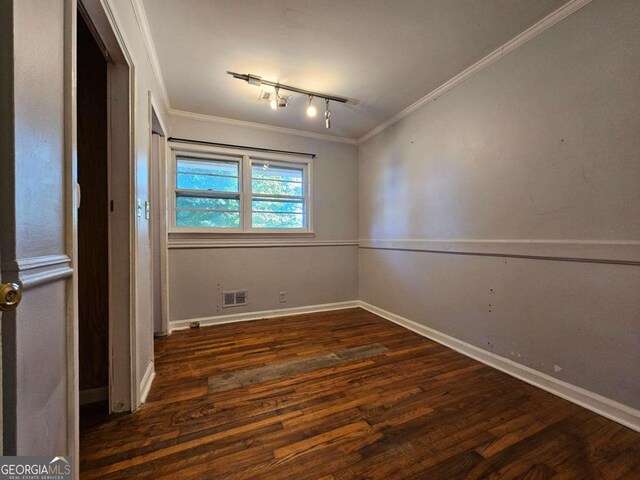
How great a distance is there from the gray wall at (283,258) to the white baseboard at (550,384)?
1.47m

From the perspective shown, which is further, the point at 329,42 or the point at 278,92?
the point at 278,92

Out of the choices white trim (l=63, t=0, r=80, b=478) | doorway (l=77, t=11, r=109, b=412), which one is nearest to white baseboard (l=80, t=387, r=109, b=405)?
doorway (l=77, t=11, r=109, b=412)

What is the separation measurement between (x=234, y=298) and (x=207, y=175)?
59.4 inches

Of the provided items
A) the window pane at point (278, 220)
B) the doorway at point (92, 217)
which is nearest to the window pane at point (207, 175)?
the window pane at point (278, 220)

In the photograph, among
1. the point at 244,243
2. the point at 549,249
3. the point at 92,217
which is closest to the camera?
the point at 92,217

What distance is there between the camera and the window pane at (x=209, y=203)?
2.91 metres

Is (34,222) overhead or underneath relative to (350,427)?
overhead

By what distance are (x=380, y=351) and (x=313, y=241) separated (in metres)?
1.68

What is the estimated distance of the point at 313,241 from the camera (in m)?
3.45

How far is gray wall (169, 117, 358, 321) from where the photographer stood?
2.86 metres

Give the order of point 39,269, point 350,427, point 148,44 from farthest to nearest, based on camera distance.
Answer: point 148,44 < point 350,427 < point 39,269

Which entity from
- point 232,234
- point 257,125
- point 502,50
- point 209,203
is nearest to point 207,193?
point 209,203

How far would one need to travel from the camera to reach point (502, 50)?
6.19 feet

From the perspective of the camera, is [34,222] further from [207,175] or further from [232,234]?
[207,175]
